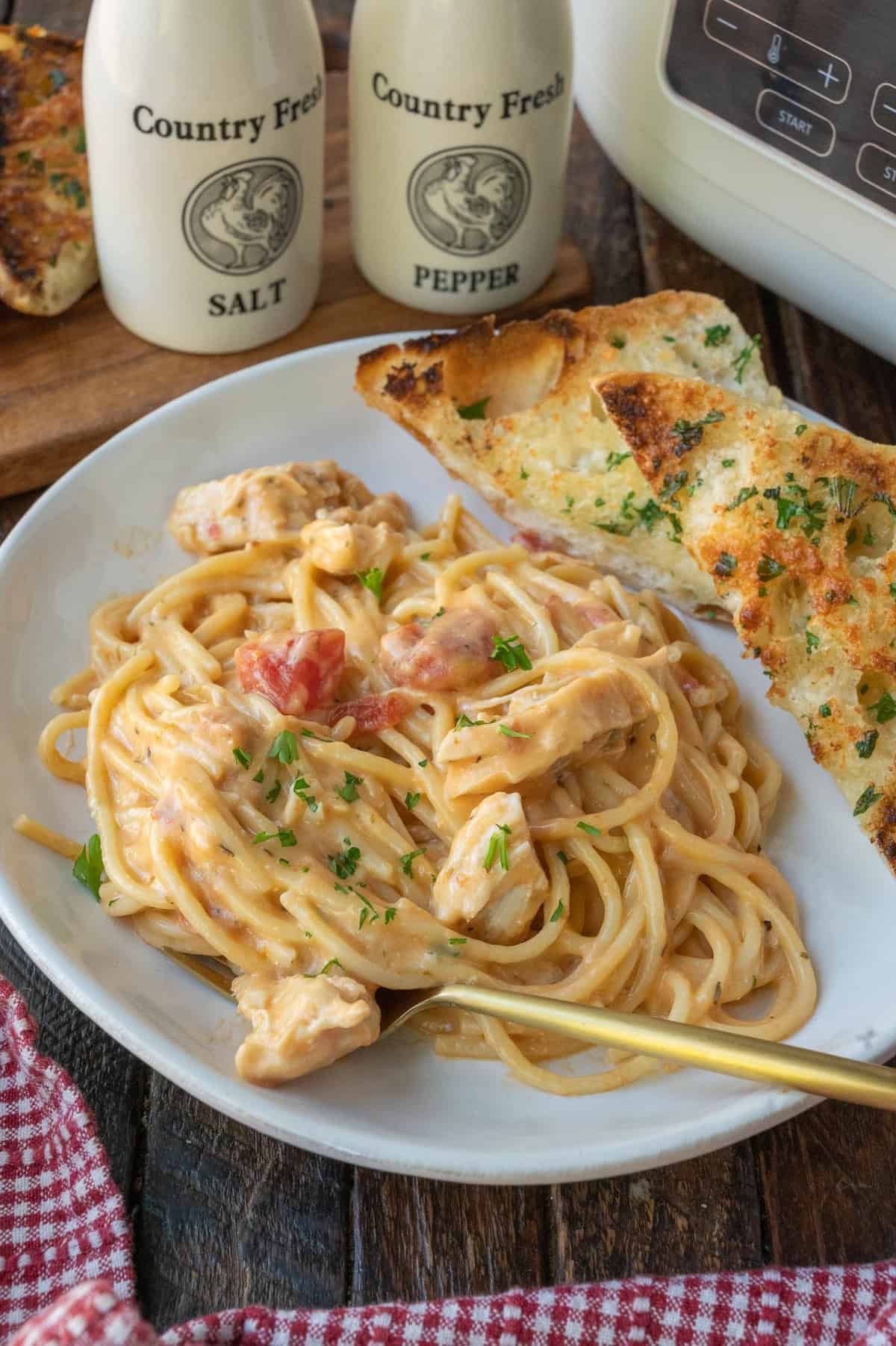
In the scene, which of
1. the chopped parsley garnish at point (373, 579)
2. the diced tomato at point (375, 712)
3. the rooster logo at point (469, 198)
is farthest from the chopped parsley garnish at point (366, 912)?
the rooster logo at point (469, 198)

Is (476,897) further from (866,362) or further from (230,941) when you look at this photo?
(866,362)

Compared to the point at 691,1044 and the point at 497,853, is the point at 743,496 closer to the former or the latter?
the point at 497,853

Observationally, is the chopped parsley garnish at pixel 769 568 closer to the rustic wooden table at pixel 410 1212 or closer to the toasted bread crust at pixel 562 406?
the toasted bread crust at pixel 562 406

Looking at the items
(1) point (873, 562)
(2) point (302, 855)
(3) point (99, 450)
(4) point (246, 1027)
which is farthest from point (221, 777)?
(1) point (873, 562)

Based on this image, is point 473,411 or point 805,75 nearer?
point 805,75

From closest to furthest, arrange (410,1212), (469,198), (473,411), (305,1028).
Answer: (305,1028) < (410,1212) < (473,411) < (469,198)

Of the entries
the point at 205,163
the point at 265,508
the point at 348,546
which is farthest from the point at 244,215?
the point at 348,546

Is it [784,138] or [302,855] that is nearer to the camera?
[302,855]

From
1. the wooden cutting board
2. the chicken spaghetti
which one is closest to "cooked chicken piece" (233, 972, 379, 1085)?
the chicken spaghetti
